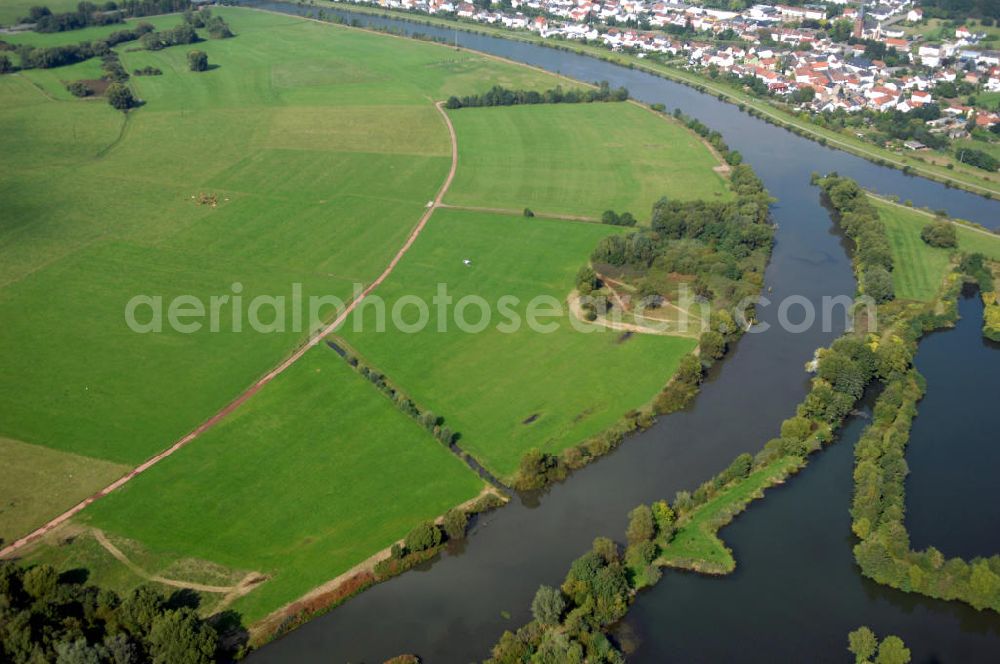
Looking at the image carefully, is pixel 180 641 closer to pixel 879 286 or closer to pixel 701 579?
pixel 701 579

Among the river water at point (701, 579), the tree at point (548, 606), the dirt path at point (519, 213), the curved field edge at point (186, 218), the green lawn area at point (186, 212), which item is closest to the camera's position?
the tree at point (548, 606)

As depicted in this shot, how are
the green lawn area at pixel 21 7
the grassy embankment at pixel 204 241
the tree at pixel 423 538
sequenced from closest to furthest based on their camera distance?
the tree at pixel 423 538 → the grassy embankment at pixel 204 241 → the green lawn area at pixel 21 7

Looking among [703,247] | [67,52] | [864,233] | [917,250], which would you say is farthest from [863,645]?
[67,52]

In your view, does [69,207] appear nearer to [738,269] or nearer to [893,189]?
[738,269]

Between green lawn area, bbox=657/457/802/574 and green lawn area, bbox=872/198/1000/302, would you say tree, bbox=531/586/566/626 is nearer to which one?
green lawn area, bbox=657/457/802/574

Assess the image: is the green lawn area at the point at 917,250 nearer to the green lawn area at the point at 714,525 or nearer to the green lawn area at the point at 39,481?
the green lawn area at the point at 714,525

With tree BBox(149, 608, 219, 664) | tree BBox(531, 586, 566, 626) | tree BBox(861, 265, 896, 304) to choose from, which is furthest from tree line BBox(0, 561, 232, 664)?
tree BBox(861, 265, 896, 304)

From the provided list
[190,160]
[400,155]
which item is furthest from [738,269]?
[190,160]

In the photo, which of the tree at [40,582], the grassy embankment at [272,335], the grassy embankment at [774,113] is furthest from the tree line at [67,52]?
the tree at [40,582]
